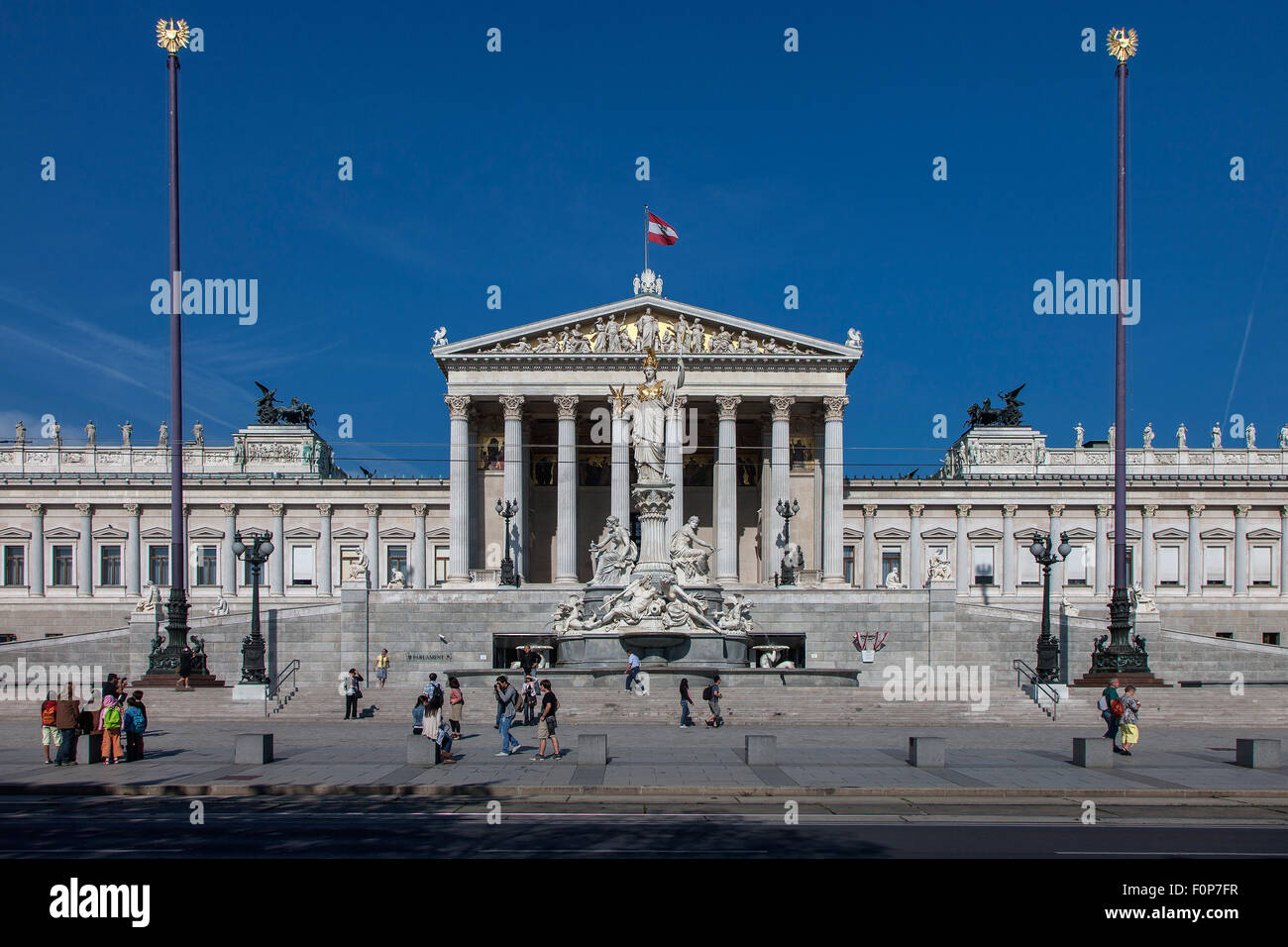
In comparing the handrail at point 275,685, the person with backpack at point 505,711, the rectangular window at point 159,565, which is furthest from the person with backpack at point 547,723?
the rectangular window at point 159,565

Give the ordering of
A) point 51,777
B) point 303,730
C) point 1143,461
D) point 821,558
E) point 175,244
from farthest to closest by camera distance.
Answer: point 1143,461
point 821,558
point 175,244
point 303,730
point 51,777

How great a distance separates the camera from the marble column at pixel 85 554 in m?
86.8

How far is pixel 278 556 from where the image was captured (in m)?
88.4

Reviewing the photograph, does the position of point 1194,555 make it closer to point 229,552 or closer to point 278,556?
point 278,556

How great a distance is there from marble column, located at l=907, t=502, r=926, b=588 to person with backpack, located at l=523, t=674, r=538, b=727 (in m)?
58.8

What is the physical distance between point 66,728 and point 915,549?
72.2 metres

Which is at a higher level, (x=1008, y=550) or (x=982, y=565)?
(x=1008, y=550)

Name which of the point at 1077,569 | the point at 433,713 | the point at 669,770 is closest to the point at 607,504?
the point at 1077,569

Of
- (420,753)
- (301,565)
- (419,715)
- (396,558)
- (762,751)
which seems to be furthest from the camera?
(396,558)

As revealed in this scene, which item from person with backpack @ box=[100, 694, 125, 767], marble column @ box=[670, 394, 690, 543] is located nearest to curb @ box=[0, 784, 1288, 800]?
person with backpack @ box=[100, 694, 125, 767]
